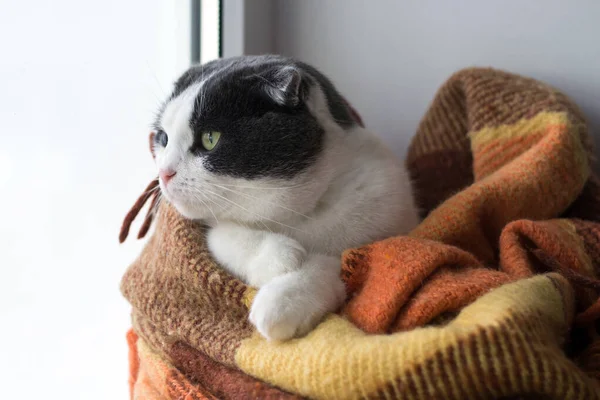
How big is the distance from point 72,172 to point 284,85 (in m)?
0.46

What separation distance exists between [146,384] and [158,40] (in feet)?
2.34

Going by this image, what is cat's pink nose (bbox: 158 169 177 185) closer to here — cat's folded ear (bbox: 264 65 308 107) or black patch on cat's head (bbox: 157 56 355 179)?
black patch on cat's head (bbox: 157 56 355 179)

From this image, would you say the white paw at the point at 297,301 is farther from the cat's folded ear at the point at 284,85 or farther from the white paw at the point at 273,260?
the cat's folded ear at the point at 284,85

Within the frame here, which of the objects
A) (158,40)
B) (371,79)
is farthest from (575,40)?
(158,40)

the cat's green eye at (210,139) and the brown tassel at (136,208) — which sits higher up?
the cat's green eye at (210,139)

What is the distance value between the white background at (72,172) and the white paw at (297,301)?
0.44 meters

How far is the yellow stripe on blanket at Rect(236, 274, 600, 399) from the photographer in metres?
0.44

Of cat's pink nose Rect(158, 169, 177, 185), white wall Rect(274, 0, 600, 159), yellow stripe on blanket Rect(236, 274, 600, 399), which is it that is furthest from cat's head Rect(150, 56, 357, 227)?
white wall Rect(274, 0, 600, 159)

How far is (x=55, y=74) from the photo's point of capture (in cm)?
82

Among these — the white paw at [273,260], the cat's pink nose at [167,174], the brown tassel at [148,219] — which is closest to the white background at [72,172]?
the brown tassel at [148,219]

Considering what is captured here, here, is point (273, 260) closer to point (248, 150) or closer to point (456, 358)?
point (248, 150)

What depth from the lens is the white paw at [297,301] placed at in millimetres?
541

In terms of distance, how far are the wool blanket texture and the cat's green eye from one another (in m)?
0.12

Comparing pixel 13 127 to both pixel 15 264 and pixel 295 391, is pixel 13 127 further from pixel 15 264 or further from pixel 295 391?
pixel 295 391
